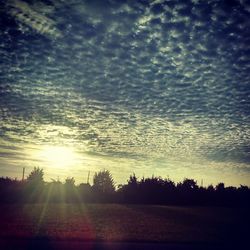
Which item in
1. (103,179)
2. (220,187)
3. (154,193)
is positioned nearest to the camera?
(154,193)

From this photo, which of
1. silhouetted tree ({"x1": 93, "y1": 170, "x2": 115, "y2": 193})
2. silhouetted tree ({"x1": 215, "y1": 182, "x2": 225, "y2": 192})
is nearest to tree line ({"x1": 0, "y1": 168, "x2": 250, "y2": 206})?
silhouetted tree ({"x1": 215, "y1": 182, "x2": 225, "y2": 192})

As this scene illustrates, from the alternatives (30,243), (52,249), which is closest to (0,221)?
(30,243)

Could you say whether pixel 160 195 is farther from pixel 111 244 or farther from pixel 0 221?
pixel 111 244

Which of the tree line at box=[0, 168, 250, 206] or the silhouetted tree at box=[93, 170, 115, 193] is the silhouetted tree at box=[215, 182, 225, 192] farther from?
the silhouetted tree at box=[93, 170, 115, 193]

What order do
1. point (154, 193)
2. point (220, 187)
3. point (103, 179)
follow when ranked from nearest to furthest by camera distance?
point (154, 193) → point (220, 187) → point (103, 179)

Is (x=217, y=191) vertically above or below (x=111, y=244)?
above

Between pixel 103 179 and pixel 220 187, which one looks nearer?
pixel 220 187

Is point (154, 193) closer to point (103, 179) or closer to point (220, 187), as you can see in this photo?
point (220, 187)

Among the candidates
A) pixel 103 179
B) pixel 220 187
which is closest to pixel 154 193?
pixel 220 187

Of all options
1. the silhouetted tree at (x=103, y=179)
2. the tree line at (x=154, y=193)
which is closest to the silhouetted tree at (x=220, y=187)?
the tree line at (x=154, y=193)

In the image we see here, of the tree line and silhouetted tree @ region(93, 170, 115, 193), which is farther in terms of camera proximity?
silhouetted tree @ region(93, 170, 115, 193)

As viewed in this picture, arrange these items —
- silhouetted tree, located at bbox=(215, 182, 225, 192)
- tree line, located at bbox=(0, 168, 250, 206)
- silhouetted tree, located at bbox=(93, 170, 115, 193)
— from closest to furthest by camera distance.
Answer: tree line, located at bbox=(0, 168, 250, 206), silhouetted tree, located at bbox=(215, 182, 225, 192), silhouetted tree, located at bbox=(93, 170, 115, 193)

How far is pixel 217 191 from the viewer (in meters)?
43.5

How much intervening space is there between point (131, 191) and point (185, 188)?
7796mm
